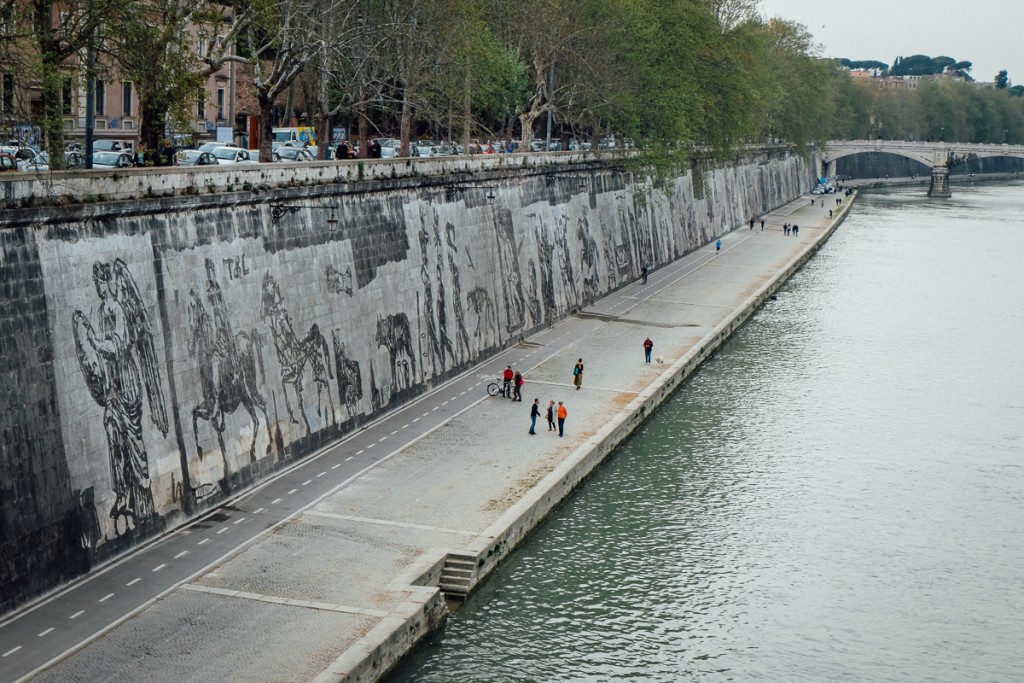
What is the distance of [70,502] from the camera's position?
2542 centimetres

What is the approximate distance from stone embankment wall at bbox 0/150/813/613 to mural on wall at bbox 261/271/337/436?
6 cm

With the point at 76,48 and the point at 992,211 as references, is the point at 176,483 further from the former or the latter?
the point at 992,211

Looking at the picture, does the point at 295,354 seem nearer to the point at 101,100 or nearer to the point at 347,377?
the point at 347,377

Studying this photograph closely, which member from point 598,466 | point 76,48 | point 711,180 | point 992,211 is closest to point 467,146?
point 598,466

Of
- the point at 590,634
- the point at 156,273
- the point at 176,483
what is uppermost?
the point at 156,273

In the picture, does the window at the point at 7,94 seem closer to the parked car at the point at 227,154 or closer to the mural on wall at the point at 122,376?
the mural on wall at the point at 122,376

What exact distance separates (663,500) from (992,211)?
367 ft

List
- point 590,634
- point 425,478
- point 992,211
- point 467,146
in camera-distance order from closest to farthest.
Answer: point 590,634, point 425,478, point 467,146, point 992,211

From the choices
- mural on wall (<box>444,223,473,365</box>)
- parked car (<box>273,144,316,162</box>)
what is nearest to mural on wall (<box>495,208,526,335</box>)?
mural on wall (<box>444,223,473,365</box>)

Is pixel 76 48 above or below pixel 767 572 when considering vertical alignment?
above

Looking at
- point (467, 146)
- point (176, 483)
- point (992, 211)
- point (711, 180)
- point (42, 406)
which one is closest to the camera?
point (42, 406)

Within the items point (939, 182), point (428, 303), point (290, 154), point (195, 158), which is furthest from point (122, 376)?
point (939, 182)

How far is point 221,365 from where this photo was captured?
31094 millimetres

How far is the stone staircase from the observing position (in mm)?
27734
